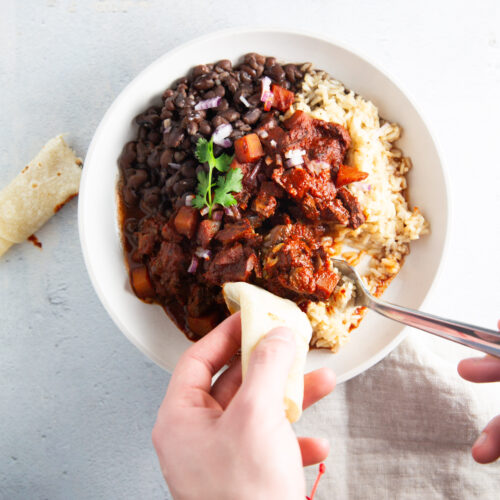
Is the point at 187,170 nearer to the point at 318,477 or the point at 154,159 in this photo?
the point at 154,159

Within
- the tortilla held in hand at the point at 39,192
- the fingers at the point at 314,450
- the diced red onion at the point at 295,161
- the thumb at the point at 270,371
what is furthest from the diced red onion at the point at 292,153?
the fingers at the point at 314,450

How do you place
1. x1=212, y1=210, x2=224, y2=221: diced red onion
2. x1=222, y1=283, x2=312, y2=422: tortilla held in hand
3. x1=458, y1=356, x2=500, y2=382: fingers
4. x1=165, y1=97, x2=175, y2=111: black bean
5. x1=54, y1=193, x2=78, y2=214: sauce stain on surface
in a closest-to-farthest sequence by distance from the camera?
x1=222, y1=283, x2=312, y2=422: tortilla held in hand < x1=458, y1=356, x2=500, y2=382: fingers < x1=212, y1=210, x2=224, y2=221: diced red onion < x1=165, y1=97, x2=175, y2=111: black bean < x1=54, y1=193, x2=78, y2=214: sauce stain on surface

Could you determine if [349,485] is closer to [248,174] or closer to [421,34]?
[248,174]

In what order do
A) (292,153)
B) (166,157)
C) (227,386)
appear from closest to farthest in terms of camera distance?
1. (227,386)
2. (292,153)
3. (166,157)

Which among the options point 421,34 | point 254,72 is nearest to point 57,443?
point 254,72

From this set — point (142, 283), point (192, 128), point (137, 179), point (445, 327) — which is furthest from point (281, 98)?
point (445, 327)

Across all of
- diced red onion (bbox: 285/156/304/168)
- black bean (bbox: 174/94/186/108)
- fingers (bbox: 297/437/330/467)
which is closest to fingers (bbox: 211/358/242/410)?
fingers (bbox: 297/437/330/467)

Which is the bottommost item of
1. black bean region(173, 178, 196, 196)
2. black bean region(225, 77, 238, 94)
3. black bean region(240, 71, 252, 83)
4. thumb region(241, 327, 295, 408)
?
thumb region(241, 327, 295, 408)

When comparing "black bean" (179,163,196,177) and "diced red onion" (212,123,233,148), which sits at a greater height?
"diced red onion" (212,123,233,148)

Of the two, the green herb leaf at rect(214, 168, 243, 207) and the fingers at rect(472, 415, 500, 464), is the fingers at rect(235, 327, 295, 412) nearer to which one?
the green herb leaf at rect(214, 168, 243, 207)
